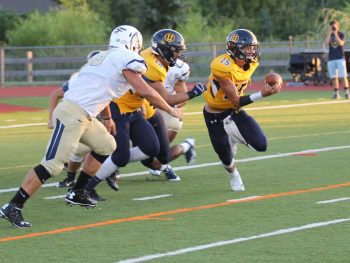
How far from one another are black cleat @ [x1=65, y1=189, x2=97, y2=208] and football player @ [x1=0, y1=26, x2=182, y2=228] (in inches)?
21.0

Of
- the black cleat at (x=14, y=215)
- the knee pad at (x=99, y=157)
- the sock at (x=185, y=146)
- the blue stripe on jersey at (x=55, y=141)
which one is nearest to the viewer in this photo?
the black cleat at (x=14, y=215)

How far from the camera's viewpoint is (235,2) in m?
57.9

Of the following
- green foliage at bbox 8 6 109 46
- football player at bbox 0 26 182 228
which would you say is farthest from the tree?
football player at bbox 0 26 182 228

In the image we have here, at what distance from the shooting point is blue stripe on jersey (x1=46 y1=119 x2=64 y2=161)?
8.80 meters

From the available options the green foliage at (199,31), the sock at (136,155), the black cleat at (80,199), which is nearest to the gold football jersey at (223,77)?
the sock at (136,155)

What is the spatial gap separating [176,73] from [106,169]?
77.4 inches

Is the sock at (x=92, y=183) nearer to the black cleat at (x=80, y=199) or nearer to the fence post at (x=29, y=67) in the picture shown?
the black cleat at (x=80, y=199)

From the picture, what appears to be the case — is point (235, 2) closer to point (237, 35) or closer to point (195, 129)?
point (195, 129)

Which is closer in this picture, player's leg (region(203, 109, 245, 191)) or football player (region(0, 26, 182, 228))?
football player (region(0, 26, 182, 228))

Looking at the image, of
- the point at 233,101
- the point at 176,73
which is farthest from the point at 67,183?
the point at 233,101

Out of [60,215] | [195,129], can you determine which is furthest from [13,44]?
[60,215]

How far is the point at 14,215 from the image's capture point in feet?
28.6

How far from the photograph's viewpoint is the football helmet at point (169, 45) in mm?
10523

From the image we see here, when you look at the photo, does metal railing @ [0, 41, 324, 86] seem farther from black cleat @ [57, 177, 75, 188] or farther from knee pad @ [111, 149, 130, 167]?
knee pad @ [111, 149, 130, 167]
